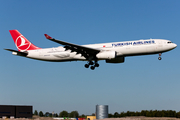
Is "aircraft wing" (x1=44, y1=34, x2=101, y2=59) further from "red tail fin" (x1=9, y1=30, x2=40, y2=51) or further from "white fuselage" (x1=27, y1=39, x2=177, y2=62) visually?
"red tail fin" (x1=9, y1=30, x2=40, y2=51)

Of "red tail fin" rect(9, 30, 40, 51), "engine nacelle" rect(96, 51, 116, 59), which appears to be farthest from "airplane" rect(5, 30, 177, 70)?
"red tail fin" rect(9, 30, 40, 51)

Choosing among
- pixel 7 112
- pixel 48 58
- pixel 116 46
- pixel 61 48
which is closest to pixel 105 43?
pixel 116 46

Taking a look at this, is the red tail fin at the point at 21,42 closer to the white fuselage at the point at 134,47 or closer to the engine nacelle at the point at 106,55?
the white fuselage at the point at 134,47

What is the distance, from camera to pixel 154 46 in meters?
34.7

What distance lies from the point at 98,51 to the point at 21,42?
53.0 feet

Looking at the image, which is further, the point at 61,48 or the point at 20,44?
the point at 20,44

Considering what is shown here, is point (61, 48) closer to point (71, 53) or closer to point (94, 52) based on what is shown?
point (71, 53)

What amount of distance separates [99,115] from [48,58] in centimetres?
3075

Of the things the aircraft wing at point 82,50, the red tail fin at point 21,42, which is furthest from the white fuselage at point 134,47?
the red tail fin at point 21,42

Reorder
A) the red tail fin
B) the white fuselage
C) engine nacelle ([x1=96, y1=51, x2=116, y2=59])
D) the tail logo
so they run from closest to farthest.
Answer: the white fuselage < engine nacelle ([x1=96, y1=51, x2=116, y2=59]) < the red tail fin < the tail logo

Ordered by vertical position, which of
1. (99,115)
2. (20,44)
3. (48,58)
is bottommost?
(99,115)

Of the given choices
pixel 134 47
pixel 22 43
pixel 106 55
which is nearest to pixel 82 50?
pixel 106 55

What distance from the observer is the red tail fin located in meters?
43.6

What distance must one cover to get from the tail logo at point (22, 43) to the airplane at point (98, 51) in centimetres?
182
